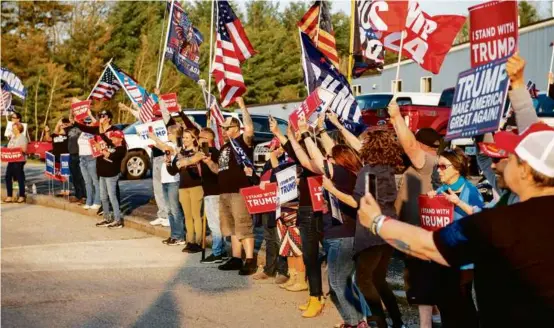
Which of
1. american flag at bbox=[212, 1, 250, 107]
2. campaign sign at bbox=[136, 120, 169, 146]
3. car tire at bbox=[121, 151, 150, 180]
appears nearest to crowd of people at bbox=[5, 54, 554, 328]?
campaign sign at bbox=[136, 120, 169, 146]

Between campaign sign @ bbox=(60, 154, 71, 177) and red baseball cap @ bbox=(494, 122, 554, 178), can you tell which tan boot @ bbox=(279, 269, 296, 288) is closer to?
red baseball cap @ bbox=(494, 122, 554, 178)

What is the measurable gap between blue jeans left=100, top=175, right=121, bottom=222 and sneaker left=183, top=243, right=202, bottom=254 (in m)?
3.12

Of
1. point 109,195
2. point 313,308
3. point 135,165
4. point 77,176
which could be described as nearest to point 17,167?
point 77,176

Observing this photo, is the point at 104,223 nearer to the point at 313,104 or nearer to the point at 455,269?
the point at 313,104

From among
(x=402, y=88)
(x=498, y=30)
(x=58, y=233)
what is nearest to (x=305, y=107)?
(x=498, y=30)

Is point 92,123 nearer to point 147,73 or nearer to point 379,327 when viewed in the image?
point 379,327

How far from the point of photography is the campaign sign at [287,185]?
30.1ft

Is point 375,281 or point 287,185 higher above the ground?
point 287,185

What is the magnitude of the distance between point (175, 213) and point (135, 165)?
11.5 m

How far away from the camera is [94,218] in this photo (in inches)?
649

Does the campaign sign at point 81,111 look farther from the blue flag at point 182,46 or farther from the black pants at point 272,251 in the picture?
the black pants at point 272,251

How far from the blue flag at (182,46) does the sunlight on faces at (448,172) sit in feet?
29.7

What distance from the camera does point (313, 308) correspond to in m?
8.25

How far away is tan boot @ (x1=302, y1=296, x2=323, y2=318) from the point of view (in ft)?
26.9
